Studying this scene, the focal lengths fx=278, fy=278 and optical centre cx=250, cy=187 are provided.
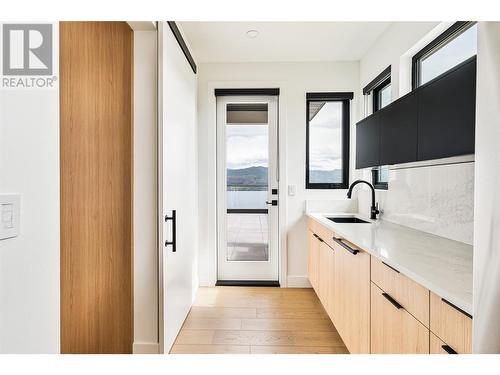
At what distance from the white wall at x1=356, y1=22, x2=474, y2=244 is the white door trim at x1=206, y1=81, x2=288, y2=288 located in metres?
0.96

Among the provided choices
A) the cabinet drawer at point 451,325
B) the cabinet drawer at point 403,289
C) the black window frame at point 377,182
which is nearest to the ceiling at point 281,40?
the black window frame at point 377,182

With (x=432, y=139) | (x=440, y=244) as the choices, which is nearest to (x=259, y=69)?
(x=432, y=139)

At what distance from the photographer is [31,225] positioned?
0.81 meters

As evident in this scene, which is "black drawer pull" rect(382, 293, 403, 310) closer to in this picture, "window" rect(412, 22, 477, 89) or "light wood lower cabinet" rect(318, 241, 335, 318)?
"light wood lower cabinet" rect(318, 241, 335, 318)

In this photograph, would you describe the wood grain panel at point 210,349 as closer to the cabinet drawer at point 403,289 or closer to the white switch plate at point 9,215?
the cabinet drawer at point 403,289

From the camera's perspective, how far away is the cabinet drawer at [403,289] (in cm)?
104

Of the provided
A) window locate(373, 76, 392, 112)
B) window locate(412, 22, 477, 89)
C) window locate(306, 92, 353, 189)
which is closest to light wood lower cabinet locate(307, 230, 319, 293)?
window locate(306, 92, 353, 189)

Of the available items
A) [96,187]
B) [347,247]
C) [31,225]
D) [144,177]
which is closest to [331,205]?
[347,247]

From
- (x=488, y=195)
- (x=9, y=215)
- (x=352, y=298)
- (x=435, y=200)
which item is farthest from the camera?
(x=435, y=200)

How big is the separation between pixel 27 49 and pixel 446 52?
7.64 feet

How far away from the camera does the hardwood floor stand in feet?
6.83

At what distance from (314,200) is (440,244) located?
1.68 m

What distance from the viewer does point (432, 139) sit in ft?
4.33

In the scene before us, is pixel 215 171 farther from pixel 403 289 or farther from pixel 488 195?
pixel 488 195
